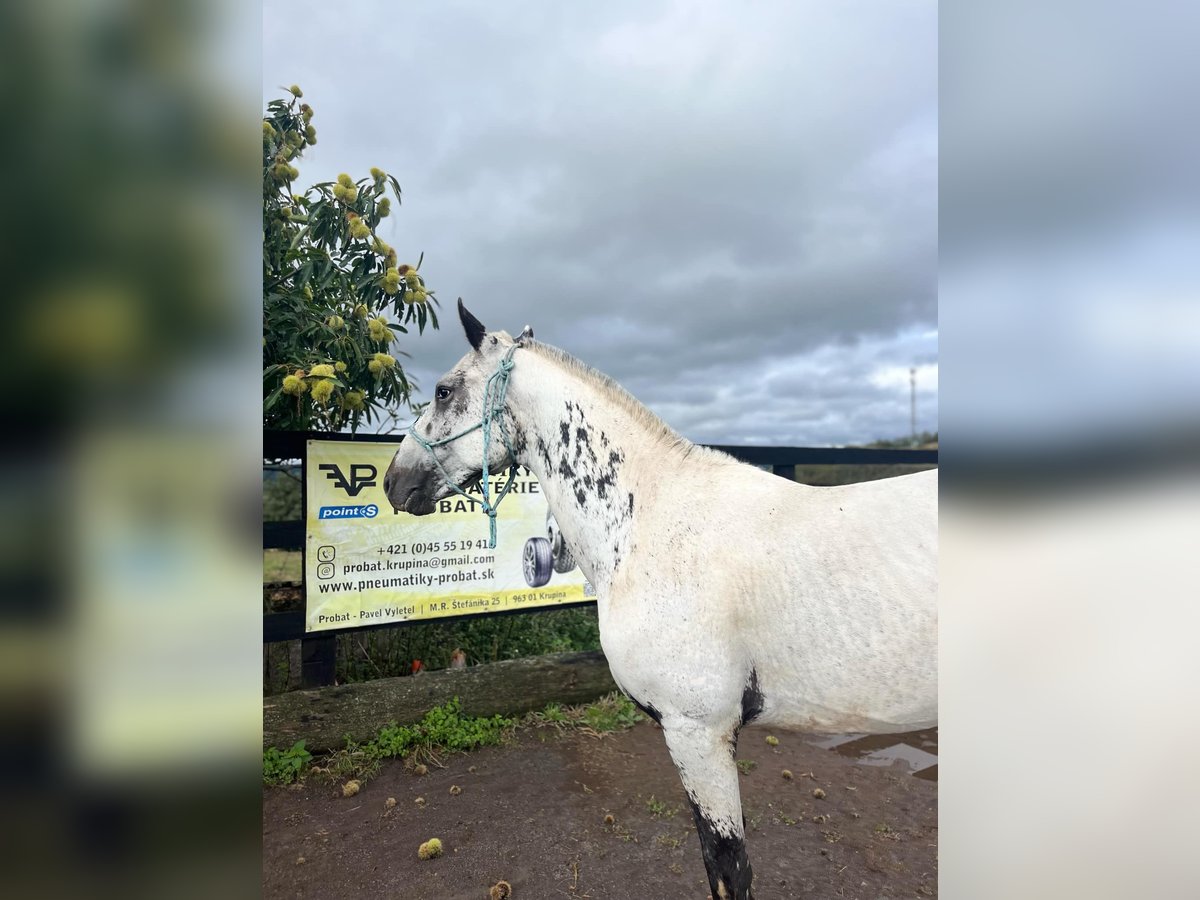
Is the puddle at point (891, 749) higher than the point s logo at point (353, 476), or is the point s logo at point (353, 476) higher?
the point s logo at point (353, 476)

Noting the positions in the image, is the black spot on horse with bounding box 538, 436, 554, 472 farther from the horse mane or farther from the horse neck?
the horse mane

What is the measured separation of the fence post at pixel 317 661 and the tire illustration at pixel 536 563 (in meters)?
1.29

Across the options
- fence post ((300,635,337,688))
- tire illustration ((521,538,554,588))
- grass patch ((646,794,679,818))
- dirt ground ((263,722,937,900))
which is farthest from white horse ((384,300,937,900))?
tire illustration ((521,538,554,588))

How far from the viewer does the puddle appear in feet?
12.8

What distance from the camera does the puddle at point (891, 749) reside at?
391cm

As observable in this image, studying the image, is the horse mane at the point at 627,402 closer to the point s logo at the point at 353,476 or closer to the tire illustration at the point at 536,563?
the point s logo at the point at 353,476

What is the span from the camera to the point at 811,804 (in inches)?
133

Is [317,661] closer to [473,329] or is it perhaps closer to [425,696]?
[425,696]

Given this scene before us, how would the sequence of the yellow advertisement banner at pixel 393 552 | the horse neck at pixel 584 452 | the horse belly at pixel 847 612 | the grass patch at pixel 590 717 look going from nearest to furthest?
1. the horse belly at pixel 847 612
2. the horse neck at pixel 584 452
3. the yellow advertisement banner at pixel 393 552
4. the grass patch at pixel 590 717

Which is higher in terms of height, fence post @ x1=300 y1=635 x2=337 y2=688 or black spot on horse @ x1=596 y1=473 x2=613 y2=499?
black spot on horse @ x1=596 y1=473 x2=613 y2=499

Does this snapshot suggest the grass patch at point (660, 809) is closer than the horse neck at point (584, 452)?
No

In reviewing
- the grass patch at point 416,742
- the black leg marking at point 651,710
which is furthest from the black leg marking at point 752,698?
the grass patch at point 416,742
